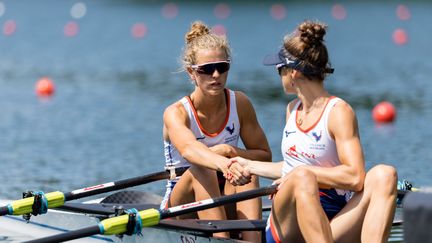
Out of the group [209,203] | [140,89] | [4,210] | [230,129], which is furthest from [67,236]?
[140,89]

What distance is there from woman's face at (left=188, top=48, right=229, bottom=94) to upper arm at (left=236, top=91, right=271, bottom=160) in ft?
1.06

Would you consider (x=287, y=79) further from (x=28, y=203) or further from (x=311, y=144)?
(x=28, y=203)

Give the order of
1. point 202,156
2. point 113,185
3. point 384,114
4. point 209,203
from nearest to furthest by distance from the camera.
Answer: point 209,203 < point 202,156 < point 113,185 < point 384,114

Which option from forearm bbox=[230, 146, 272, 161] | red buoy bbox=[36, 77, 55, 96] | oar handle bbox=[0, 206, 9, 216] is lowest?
oar handle bbox=[0, 206, 9, 216]

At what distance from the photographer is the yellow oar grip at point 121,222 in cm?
700

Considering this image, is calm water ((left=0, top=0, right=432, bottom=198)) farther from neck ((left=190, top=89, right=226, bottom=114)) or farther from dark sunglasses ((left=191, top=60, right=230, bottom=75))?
dark sunglasses ((left=191, top=60, right=230, bottom=75))

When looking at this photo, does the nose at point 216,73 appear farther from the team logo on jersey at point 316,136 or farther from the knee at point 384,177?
the knee at point 384,177

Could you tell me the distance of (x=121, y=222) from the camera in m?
7.07

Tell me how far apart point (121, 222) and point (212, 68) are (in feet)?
4.45

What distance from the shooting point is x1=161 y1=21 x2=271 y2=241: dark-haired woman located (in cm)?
768

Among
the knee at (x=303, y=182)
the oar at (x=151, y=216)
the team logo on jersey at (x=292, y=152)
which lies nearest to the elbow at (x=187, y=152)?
the oar at (x=151, y=216)

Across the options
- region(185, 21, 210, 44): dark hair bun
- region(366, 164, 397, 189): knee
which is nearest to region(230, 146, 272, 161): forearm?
region(185, 21, 210, 44): dark hair bun

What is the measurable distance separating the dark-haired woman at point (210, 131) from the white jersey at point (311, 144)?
0.56m

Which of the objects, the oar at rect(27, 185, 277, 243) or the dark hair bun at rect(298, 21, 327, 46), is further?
the oar at rect(27, 185, 277, 243)
